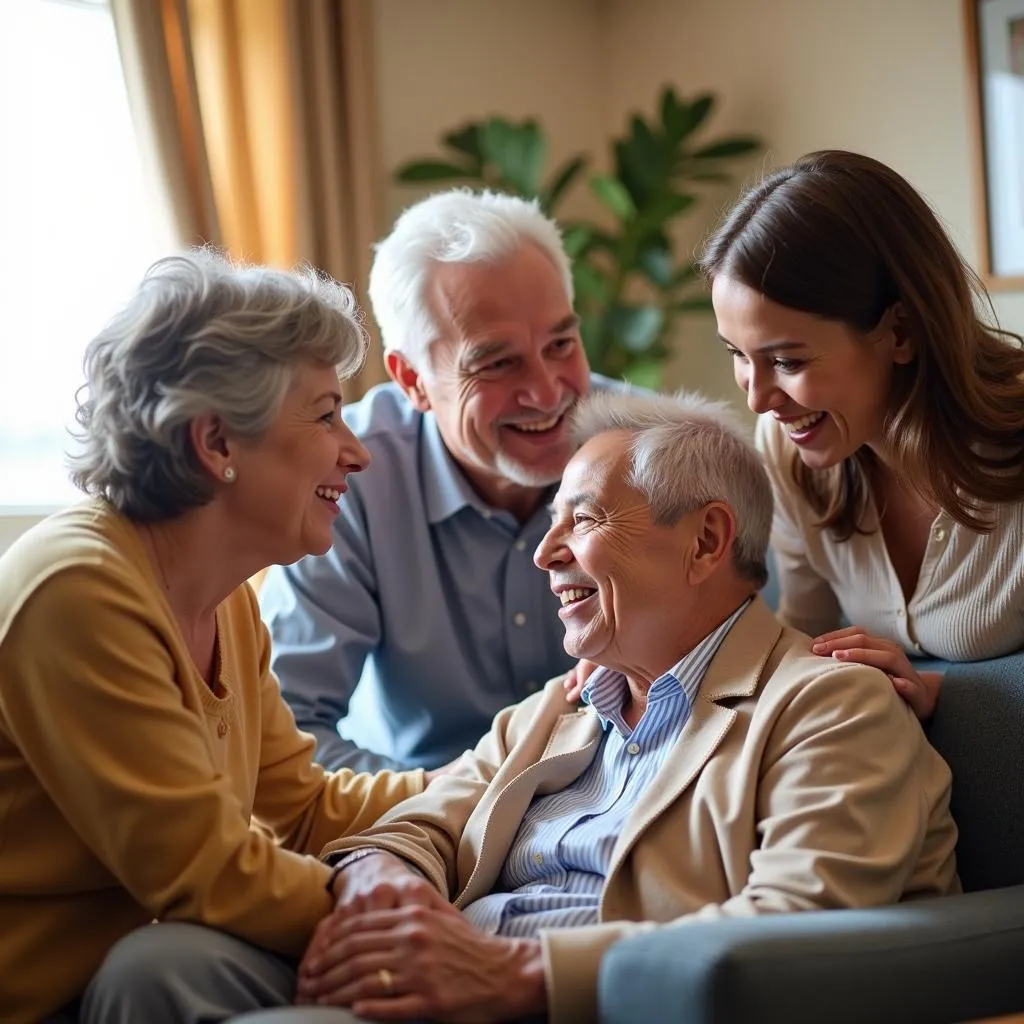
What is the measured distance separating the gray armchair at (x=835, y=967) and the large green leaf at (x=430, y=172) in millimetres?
2993

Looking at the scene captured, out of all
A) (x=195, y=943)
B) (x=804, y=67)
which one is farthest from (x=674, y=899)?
(x=804, y=67)

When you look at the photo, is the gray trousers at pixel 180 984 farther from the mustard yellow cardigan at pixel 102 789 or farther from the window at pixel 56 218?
the window at pixel 56 218

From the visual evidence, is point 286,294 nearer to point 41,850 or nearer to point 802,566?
point 41,850

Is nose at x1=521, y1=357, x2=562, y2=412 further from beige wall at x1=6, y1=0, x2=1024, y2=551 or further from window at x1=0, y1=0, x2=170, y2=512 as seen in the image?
beige wall at x1=6, y1=0, x2=1024, y2=551

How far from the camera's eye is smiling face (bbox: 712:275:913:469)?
77.2 inches

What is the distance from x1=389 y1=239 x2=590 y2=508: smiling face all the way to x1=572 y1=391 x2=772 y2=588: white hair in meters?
0.50

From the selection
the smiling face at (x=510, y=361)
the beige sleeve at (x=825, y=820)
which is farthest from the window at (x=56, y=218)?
the beige sleeve at (x=825, y=820)

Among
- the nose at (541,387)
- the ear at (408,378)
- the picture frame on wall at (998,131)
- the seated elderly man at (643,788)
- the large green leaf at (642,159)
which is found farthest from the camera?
the large green leaf at (642,159)

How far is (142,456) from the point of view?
66.0 inches

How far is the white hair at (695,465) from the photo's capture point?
1916mm

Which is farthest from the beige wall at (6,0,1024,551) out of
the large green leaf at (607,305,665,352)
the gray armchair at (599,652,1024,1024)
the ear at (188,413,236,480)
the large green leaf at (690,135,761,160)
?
the gray armchair at (599,652,1024,1024)

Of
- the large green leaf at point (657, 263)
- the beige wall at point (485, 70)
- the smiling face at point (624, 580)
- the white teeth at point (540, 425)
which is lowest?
the smiling face at point (624, 580)

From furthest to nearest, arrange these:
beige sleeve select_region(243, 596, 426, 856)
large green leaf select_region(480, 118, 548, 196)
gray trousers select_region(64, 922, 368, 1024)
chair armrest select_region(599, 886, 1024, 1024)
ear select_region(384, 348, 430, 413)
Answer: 1. large green leaf select_region(480, 118, 548, 196)
2. ear select_region(384, 348, 430, 413)
3. beige sleeve select_region(243, 596, 426, 856)
4. gray trousers select_region(64, 922, 368, 1024)
5. chair armrest select_region(599, 886, 1024, 1024)

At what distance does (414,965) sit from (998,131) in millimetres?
2932
